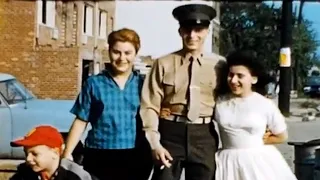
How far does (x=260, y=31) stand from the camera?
47406mm

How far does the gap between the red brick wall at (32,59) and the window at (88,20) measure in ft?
24.7

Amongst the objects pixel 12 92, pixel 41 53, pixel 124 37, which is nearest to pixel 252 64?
pixel 124 37

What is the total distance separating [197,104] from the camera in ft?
14.1

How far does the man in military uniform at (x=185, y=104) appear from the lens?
4.30 meters

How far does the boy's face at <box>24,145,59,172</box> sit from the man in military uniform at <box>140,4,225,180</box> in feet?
2.22

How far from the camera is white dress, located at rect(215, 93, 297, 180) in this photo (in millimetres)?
4363

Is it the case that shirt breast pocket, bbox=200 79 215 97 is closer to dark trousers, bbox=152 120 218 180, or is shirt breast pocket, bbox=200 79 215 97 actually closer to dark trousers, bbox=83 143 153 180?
dark trousers, bbox=152 120 218 180

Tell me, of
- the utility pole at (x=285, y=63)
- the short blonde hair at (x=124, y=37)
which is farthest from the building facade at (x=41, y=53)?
the short blonde hair at (x=124, y=37)

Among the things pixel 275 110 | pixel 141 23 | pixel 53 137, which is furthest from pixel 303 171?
Answer: pixel 141 23

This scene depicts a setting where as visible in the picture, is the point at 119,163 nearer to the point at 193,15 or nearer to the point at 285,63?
the point at 193,15

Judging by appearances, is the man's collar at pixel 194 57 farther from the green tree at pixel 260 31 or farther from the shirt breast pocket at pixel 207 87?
the green tree at pixel 260 31

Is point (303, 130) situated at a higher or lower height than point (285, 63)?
lower

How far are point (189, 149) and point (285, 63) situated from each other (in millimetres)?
17701

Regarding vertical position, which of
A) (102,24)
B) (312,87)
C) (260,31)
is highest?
(260,31)
